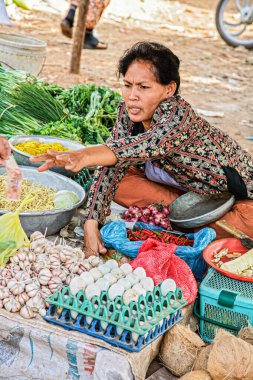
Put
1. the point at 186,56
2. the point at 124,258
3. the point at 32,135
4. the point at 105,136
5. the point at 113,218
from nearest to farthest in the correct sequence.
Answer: the point at 124,258 → the point at 113,218 → the point at 32,135 → the point at 105,136 → the point at 186,56

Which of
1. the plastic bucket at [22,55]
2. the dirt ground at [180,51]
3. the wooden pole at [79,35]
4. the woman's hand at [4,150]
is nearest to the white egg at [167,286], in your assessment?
the woman's hand at [4,150]

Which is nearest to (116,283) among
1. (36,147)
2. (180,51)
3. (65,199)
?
(65,199)

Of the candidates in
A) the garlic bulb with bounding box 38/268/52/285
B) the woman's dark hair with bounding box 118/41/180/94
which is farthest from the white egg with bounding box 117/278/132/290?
the woman's dark hair with bounding box 118/41/180/94

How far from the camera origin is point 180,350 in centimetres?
265

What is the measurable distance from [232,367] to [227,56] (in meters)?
8.59

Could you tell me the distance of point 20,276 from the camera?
9.08ft

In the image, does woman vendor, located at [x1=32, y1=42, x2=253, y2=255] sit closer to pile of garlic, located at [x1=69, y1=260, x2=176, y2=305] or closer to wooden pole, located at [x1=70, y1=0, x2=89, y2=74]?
pile of garlic, located at [x1=69, y1=260, x2=176, y2=305]

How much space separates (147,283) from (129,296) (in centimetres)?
15

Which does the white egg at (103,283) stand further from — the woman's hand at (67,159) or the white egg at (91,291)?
the woman's hand at (67,159)

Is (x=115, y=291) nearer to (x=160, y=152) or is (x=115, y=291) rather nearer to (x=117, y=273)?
(x=117, y=273)

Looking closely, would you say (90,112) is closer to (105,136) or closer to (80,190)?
(105,136)

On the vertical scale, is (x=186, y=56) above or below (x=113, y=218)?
below

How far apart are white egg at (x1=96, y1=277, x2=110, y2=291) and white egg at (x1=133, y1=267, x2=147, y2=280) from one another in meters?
0.17

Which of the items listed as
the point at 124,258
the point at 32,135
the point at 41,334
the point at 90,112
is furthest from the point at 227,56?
the point at 41,334
